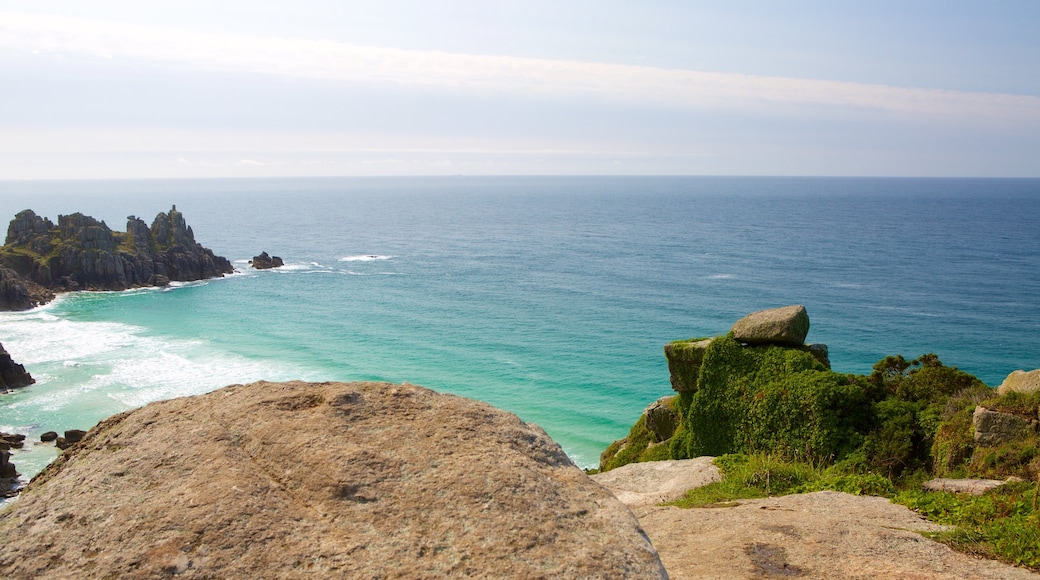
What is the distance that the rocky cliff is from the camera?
291 feet

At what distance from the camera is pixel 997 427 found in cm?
1727

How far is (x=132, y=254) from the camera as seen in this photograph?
96312mm

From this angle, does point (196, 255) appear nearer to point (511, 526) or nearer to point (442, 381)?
point (442, 381)

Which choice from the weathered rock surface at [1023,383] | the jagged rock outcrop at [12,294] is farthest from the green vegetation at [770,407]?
A: the jagged rock outcrop at [12,294]

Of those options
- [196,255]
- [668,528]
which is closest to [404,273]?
[196,255]

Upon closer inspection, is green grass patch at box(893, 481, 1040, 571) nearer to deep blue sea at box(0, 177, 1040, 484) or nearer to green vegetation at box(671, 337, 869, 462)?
green vegetation at box(671, 337, 869, 462)

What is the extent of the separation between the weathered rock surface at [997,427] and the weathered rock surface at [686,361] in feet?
31.8

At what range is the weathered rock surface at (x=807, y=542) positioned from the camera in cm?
843

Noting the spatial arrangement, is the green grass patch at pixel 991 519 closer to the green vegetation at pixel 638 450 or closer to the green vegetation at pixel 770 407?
the green vegetation at pixel 770 407

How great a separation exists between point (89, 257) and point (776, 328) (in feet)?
311

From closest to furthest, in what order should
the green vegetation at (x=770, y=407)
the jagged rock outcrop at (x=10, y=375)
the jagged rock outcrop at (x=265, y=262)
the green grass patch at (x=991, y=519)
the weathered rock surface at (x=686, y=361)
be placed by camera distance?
the green grass patch at (x=991, y=519) < the green vegetation at (x=770, y=407) < the weathered rock surface at (x=686, y=361) < the jagged rock outcrop at (x=10, y=375) < the jagged rock outcrop at (x=265, y=262)

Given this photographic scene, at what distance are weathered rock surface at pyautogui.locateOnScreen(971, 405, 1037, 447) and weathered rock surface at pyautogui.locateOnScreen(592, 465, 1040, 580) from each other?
7653 millimetres

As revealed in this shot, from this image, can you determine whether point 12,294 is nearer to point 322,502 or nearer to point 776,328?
point 776,328

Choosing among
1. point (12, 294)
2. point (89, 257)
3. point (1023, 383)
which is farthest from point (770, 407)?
point (89, 257)
